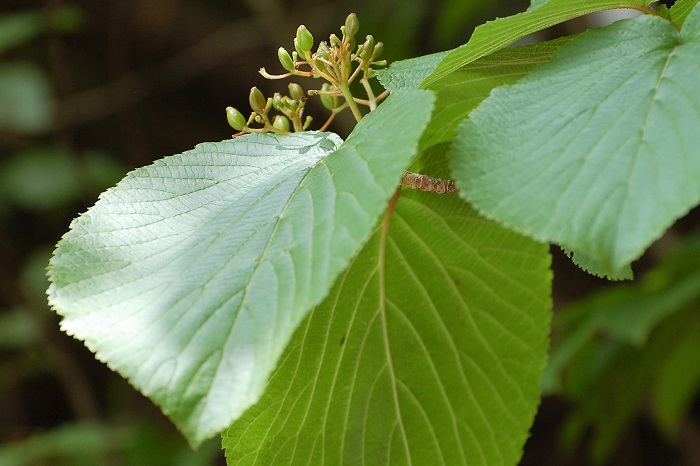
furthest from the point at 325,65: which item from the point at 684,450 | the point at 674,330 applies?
the point at 684,450

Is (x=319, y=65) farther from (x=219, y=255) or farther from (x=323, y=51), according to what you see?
(x=219, y=255)

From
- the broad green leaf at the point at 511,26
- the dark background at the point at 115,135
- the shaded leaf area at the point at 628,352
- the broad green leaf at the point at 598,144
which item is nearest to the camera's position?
the broad green leaf at the point at 598,144

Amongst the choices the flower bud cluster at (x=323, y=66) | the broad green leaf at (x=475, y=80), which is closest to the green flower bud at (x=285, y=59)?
the flower bud cluster at (x=323, y=66)

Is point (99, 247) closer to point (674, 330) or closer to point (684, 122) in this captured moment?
point (684, 122)

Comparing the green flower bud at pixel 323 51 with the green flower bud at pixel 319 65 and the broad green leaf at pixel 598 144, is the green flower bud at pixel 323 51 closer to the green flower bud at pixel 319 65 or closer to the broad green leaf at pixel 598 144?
the green flower bud at pixel 319 65

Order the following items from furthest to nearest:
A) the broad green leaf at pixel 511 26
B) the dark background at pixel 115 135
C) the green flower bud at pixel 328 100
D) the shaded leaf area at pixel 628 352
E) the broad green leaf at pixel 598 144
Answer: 1. the dark background at pixel 115 135
2. the shaded leaf area at pixel 628 352
3. the green flower bud at pixel 328 100
4. the broad green leaf at pixel 511 26
5. the broad green leaf at pixel 598 144

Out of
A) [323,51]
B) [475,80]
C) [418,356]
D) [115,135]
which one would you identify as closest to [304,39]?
[323,51]
